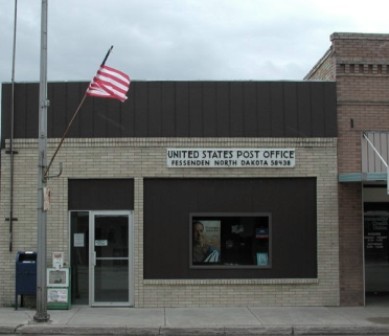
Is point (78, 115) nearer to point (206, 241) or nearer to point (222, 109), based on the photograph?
point (222, 109)

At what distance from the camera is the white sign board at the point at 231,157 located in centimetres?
1409

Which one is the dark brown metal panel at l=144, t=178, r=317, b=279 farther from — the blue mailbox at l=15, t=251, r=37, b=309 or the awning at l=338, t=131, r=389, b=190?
the blue mailbox at l=15, t=251, r=37, b=309

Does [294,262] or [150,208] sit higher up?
[150,208]

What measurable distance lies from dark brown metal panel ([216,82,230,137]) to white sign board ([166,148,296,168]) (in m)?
0.45

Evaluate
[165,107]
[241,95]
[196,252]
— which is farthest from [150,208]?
[241,95]

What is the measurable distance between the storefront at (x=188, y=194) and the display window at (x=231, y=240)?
2cm

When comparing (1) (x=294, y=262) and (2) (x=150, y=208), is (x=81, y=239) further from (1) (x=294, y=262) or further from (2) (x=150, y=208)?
(1) (x=294, y=262)

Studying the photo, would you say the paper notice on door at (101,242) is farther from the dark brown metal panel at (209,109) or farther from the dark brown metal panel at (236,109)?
the dark brown metal panel at (236,109)

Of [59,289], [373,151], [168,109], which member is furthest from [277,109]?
[59,289]

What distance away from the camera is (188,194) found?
560 inches

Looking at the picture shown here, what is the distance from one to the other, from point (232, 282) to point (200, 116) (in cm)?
391

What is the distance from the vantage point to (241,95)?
14.3 m

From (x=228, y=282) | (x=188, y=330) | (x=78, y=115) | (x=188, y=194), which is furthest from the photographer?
(x=188, y=194)

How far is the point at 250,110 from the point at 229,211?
242 centimetres
